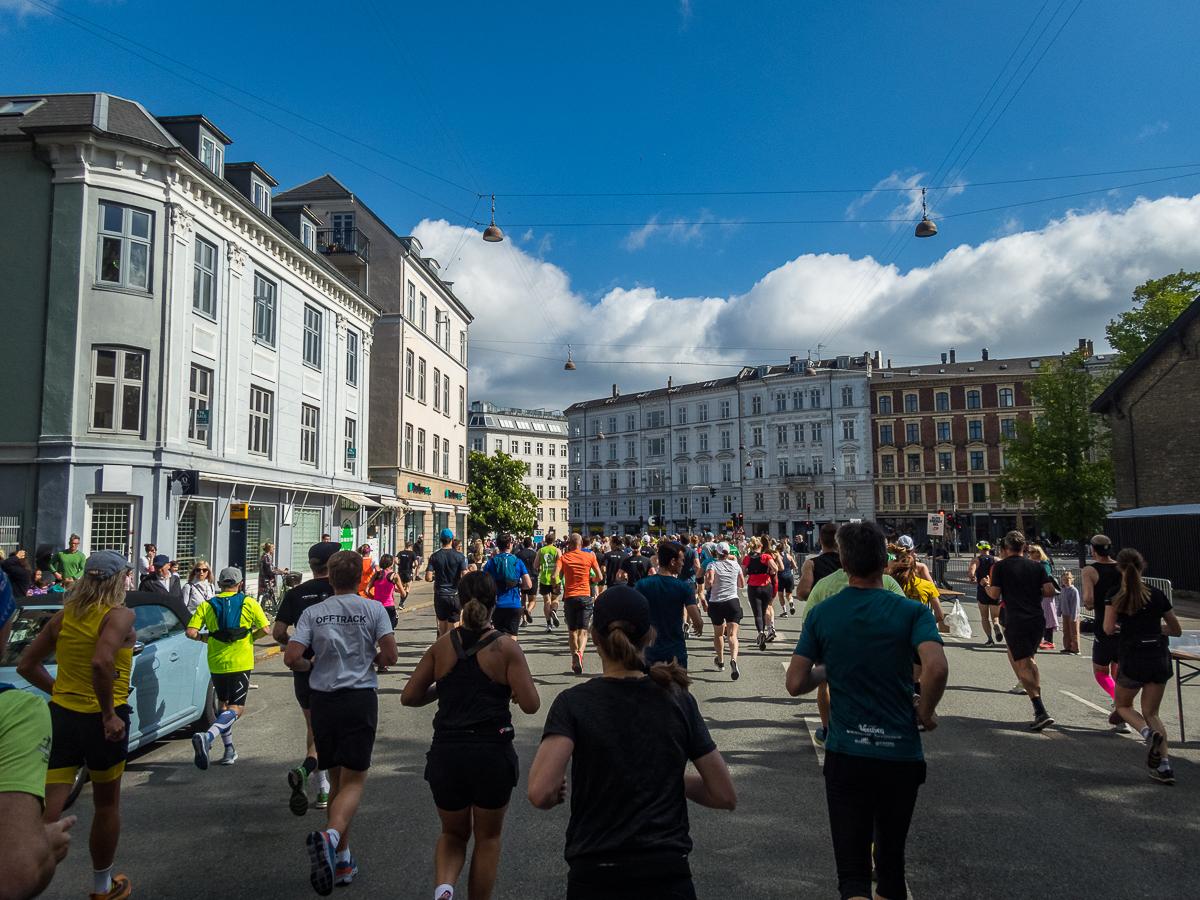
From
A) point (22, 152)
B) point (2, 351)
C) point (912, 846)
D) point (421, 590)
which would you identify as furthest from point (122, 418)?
point (912, 846)

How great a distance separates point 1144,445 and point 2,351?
35804 millimetres

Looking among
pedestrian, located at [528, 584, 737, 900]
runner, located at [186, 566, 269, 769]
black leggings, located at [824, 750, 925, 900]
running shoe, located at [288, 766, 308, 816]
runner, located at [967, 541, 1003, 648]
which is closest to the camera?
pedestrian, located at [528, 584, 737, 900]

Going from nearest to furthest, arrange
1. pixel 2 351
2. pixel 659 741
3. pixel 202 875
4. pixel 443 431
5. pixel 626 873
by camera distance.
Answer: pixel 626 873 < pixel 659 741 < pixel 202 875 < pixel 2 351 < pixel 443 431

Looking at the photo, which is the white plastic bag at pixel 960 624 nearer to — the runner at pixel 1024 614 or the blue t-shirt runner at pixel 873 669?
the runner at pixel 1024 614

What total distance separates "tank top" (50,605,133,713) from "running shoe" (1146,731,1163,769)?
6940mm

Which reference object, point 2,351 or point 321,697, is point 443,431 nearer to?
point 2,351

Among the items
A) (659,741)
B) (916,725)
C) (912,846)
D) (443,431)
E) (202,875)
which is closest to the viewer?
(659,741)

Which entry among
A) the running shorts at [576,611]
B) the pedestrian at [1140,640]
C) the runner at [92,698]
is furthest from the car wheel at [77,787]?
the pedestrian at [1140,640]

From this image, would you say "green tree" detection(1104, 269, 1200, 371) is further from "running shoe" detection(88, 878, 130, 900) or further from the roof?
"running shoe" detection(88, 878, 130, 900)

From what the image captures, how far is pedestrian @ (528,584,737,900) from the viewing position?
2.24 meters

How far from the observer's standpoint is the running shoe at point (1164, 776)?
581cm

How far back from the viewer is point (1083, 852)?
4496mm

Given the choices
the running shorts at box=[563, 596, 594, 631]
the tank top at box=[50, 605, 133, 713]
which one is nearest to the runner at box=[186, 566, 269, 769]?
the tank top at box=[50, 605, 133, 713]

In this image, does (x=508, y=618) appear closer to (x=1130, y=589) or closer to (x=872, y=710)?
(x=1130, y=589)
